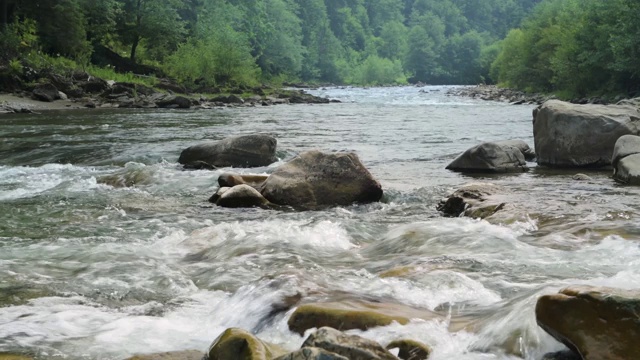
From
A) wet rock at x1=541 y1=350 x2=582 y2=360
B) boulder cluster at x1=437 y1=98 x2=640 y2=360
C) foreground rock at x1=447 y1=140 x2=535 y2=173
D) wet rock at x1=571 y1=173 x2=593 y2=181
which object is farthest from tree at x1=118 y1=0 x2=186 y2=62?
wet rock at x1=541 y1=350 x2=582 y2=360

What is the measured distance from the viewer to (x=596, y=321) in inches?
136

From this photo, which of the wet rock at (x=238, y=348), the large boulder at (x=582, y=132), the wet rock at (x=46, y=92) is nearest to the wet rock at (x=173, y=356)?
the wet rock at (x=238, y=348)

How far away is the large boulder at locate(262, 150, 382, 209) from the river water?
40 centimetres

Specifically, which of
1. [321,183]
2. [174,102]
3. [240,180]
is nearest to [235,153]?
[240,180]

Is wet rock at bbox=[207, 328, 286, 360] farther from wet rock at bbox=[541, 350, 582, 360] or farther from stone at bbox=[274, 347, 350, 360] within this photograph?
wet rock at bbox=[541, 350, 582, 360]

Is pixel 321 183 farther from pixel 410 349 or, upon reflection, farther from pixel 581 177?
pixel 410 349

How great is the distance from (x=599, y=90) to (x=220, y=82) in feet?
93.9

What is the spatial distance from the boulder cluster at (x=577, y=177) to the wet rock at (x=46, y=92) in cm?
2403

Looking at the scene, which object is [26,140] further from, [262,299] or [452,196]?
[262,299]

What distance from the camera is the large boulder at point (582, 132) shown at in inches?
472

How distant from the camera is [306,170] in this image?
9680mm

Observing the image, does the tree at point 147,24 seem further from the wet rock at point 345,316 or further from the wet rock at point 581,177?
the wet rock at point 345,316

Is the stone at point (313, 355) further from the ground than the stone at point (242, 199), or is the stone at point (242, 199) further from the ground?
the stone at point (313, 355)

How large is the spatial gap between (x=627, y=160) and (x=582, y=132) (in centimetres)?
172
